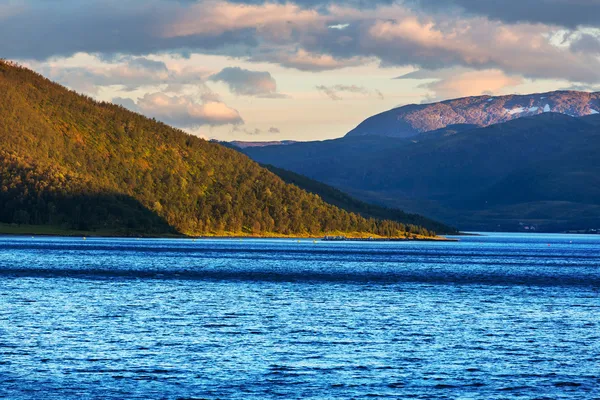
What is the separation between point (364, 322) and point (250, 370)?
3141cm

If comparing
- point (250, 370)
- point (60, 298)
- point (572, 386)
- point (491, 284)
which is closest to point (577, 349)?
point (572, 386)

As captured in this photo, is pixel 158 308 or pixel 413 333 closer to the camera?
pixel 413 333

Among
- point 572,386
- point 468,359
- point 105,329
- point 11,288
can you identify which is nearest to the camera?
point 572,386

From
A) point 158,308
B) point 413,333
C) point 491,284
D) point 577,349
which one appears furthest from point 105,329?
point 491,284

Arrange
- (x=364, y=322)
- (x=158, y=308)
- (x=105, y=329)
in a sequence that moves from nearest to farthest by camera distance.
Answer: (x=105, y=329) → (x=364, y=322) → (x=158, y=308)

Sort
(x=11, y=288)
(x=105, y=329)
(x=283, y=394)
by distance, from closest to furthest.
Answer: (x=283, y=394)
(x=105, y=329)
(x=11, y=288)

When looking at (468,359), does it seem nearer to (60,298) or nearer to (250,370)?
(250,370)

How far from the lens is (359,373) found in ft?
213

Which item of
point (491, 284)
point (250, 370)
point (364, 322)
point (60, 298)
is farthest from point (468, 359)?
point (491, 284)

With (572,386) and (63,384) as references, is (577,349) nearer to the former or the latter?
(572,386)

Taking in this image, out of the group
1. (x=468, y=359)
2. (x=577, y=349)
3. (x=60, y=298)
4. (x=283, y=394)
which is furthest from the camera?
(x=60, y=298)

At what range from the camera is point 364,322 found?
312 feet

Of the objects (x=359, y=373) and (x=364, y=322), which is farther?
(x=364, y=322)

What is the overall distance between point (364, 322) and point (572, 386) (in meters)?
35.3
